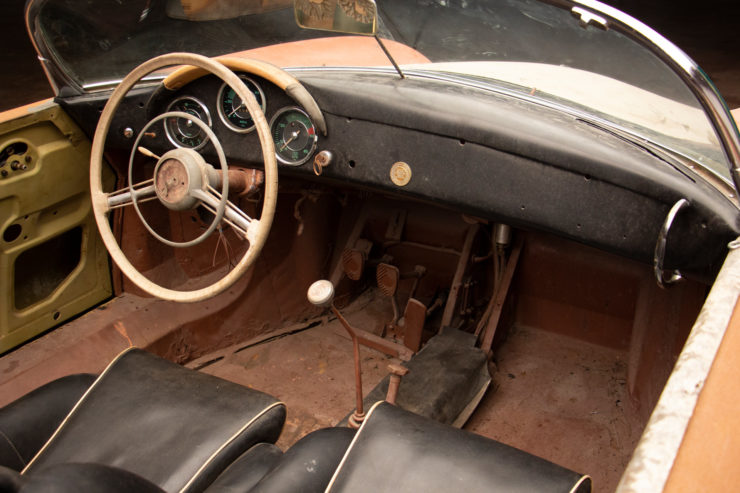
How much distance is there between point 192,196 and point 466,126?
735 millimetres

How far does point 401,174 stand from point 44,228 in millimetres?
1241

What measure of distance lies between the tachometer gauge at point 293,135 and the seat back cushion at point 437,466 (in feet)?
3.03

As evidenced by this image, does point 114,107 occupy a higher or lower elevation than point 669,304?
higher

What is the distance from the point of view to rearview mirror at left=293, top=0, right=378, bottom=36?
1549mm

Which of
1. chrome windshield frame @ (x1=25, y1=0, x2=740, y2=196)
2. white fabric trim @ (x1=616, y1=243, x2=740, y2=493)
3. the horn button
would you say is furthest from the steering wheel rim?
white fabric trim @ (x1=616, y1=243, x2=740, y2=493)

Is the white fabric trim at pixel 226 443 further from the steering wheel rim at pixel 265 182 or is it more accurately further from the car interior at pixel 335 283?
the steering wheel rim at pixel 265 182

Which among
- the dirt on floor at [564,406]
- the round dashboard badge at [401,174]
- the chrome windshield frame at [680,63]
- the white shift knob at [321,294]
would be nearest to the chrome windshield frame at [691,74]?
the chrome windshield frame at [680,63]

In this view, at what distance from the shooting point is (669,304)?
6.80 feet

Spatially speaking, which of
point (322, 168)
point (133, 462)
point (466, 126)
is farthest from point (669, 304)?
point (133, 462)

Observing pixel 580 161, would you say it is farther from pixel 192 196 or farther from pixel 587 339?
pixel 587 339

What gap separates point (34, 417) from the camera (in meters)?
1.49

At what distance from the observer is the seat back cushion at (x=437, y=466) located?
1.10 m

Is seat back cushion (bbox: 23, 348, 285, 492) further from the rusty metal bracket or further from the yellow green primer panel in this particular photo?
the rusty metal bracket

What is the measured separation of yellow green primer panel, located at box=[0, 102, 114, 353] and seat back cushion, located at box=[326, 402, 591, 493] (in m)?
1.41
